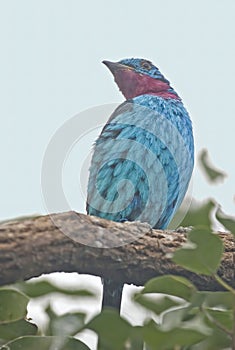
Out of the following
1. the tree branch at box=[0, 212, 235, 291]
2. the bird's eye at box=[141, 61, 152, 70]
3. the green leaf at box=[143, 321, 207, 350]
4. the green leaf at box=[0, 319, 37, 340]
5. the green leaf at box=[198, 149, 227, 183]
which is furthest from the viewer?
the bird's eye at box=[141, 61, 152, 70]

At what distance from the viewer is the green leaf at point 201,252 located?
1.34m

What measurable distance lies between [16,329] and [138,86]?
3405mm

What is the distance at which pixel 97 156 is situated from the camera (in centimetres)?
371

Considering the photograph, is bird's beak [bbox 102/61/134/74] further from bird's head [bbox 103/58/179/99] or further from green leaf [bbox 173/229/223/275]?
green leaf [bbox 173/229/223/275]

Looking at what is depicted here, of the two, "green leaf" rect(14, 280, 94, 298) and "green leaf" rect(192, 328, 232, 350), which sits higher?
"green leaf" rect(192, 328, 232, 350)

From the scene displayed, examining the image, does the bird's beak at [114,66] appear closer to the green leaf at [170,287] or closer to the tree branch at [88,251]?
the tree branch at [88,251]

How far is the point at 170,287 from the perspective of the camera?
1427 millimetres

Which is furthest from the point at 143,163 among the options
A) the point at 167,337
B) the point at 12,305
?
the point at 167,337

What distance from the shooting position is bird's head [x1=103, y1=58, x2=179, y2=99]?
15.6 feet

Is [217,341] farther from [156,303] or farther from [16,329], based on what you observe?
[16,329]

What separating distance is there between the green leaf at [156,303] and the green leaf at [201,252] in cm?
11

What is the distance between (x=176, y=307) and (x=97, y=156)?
7.75 feet

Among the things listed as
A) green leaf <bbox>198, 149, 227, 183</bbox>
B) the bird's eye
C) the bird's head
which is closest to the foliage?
green leaf <bbox>198, 149, 227, 183</bbox>

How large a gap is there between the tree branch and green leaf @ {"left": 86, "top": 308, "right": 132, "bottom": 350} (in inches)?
18.3
